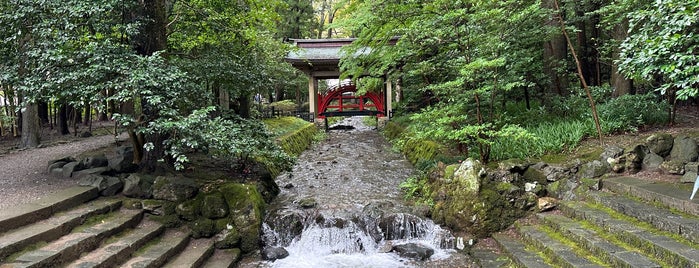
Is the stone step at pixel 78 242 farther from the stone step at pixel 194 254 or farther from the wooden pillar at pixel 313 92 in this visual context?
the wooden pillar at pixel 313 92

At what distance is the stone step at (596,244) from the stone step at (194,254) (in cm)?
474

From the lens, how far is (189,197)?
6152 mm

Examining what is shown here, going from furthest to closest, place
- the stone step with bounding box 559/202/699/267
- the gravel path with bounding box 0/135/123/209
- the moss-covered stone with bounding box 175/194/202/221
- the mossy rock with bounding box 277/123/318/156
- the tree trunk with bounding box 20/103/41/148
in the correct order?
the mossy rock with bounding box 277/123/318/156 → the tree trunk with bounding box 20/103/41/148 → the moss-covered stone with bounding box 175/194/202/221 → the gravel path with bounding box 0/135/123/209 → the stone step with bounding box 559/202/699/267

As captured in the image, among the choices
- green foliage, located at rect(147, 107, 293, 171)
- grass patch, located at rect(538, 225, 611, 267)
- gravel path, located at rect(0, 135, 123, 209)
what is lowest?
grass patch, located at rect(538, 225, 611, 267)

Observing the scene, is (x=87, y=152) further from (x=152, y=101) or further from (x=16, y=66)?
(x=152, y=101)

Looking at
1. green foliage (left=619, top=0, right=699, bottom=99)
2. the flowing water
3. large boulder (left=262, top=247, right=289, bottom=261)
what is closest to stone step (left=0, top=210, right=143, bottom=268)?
the flowing water

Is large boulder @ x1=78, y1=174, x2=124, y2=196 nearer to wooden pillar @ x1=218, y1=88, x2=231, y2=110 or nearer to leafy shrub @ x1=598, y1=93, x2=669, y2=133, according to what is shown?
wooden pillar @ x1=218, y1=88, x2=231, y2=110

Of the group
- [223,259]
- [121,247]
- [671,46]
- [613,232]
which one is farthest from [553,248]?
[121,247]

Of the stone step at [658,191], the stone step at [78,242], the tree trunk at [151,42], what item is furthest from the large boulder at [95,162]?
the stone step at [658,191]

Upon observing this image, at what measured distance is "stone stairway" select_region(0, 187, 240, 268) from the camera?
4152mm

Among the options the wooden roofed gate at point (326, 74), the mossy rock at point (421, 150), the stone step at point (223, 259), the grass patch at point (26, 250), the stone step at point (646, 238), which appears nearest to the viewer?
the stone step at point (646, 238)

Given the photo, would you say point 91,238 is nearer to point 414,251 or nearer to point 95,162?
point 95,162

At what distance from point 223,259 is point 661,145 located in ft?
22.2

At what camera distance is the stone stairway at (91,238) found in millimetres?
4152
